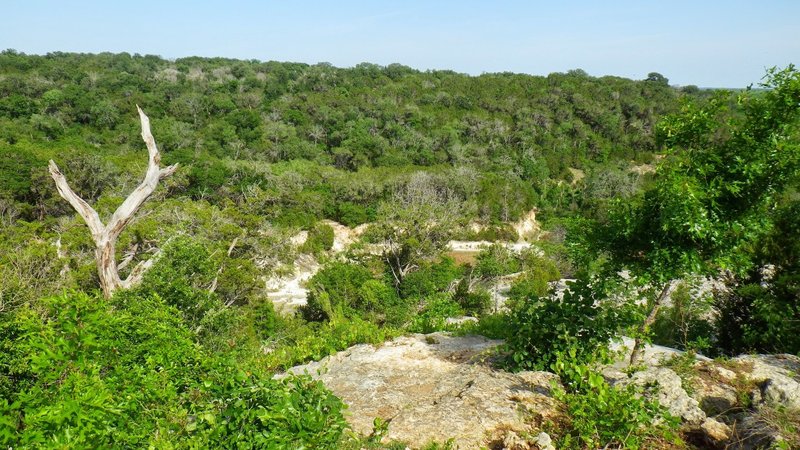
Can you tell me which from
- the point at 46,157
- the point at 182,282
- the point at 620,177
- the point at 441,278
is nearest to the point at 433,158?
the point at 620,177

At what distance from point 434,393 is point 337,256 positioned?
16762 mm

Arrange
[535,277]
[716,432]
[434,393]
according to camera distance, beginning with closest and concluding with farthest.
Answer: [716,432]
[434,393]
[535,277]

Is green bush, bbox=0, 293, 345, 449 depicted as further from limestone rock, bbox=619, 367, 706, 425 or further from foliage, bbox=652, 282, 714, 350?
foliage, bbox=652, 282, 714, 350

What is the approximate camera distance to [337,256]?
71.6 feet

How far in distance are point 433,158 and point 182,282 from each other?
44098mm

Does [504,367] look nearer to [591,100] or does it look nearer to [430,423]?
[430,423]

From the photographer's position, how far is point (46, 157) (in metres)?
28.4

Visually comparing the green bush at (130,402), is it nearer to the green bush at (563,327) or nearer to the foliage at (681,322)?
the green bush at (563,327)

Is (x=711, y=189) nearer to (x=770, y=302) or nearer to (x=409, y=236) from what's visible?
(x=770, y=302)

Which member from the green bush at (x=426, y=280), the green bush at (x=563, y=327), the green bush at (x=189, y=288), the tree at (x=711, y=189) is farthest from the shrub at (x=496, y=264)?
the tree at (x=711, y=189)

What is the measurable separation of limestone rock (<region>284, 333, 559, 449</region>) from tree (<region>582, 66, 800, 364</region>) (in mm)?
1593

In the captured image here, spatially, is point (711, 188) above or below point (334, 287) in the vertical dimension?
above

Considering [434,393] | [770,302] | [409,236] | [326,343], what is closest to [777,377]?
[770,302]

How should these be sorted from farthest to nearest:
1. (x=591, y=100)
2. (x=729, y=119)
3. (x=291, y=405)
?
1. (x=591, y=100)
2. (x=729, y=119)
3. (x=291, y=405)
